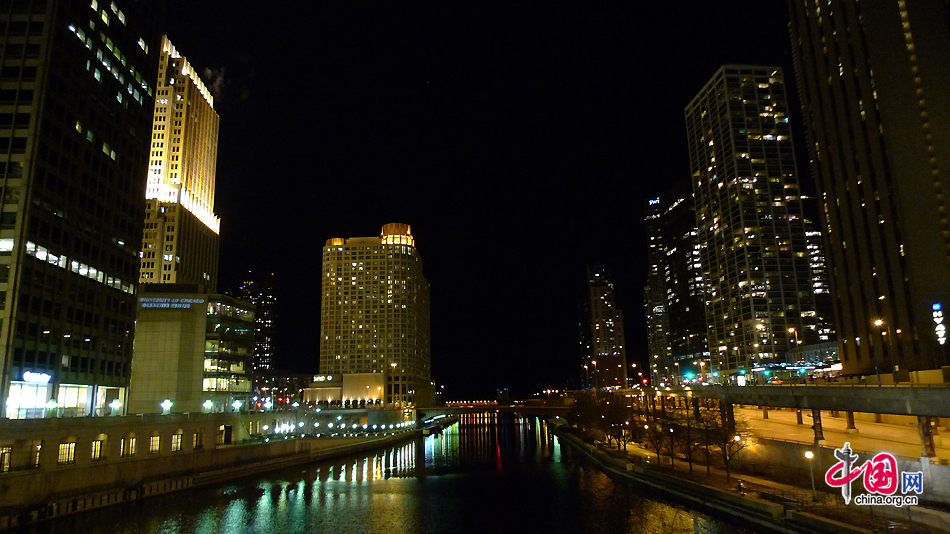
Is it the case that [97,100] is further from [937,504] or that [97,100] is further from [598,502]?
[937,504]

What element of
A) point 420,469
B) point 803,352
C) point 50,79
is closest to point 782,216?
point 803,352

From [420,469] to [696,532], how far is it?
5531 cm

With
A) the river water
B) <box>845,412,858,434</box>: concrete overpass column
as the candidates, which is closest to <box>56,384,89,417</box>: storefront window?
the river water

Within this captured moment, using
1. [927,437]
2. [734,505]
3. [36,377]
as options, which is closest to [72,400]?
[36,377]

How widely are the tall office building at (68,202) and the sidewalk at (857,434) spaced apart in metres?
85.3

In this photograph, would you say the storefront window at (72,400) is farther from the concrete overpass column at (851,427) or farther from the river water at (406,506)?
the concrete overpass column at (851,427)

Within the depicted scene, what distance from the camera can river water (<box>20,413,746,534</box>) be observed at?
52156 millimetres

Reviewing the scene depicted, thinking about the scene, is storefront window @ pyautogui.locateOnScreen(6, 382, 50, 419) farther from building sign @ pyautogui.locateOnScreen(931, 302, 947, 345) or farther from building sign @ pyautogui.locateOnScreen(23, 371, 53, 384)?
building sign @ pyautogui.locateOnScreen(931, 302, 947, 345)

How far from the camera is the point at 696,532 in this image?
47.6 m

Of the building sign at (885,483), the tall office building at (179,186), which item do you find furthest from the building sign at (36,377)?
the tall office building at (179,186)

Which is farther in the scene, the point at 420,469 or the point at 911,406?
the point at 420,469

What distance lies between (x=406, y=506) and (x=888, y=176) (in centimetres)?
9398

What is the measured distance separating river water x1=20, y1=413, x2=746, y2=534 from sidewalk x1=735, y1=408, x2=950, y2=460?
16033 millimetres

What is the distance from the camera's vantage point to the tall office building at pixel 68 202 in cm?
7138
